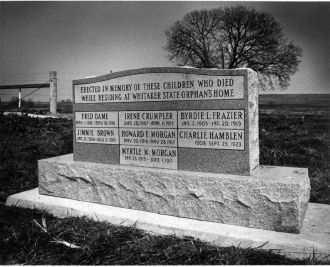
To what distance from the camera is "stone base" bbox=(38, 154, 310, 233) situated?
333cm

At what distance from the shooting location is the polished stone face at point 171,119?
12.0 feet

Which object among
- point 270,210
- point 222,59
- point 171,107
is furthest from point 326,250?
point 222,59

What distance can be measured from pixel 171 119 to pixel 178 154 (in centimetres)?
41

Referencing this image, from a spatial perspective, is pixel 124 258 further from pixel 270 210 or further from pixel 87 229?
pixel 270 210

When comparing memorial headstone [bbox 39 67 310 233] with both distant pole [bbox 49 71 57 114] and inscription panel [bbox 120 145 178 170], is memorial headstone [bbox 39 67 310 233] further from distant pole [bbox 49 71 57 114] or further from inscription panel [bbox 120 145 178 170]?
distant pole [bbox 49 71 57 114]

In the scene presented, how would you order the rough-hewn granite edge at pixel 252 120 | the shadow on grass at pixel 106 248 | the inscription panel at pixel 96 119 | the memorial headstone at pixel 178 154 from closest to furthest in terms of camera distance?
the shadow on grass at pixel 106 248 → the memorial headstone at pixel 178 154 → the rough-hewn granite edge at pixel 252 120 → the inscription panel at pixel 96 119

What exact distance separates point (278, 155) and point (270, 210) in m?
3.39

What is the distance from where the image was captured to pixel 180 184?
3771 mm

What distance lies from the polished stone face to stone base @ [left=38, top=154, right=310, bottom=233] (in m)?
0.17

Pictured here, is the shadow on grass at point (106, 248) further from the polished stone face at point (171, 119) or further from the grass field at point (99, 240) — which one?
the polished stone face at point (171, 119)

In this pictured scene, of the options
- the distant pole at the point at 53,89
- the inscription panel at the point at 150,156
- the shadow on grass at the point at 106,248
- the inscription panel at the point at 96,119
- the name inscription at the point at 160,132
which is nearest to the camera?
the shadow on grass at the point at 106,248

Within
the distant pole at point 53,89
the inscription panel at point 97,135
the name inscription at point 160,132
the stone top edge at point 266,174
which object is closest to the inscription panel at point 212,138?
the name inscription at point 160,132

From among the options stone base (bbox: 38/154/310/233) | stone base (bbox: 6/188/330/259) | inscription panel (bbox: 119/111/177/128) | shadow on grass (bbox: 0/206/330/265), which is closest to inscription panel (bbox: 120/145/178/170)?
stone base (bbox: 38/154/310/233)

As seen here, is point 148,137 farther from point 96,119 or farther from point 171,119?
point 96,119
